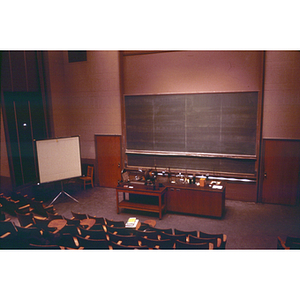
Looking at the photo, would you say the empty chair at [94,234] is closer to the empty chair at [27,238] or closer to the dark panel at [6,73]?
the empty chair at [27,238]

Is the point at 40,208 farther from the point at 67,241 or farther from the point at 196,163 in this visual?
the point at 196,163

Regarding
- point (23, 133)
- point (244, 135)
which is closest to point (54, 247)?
point (23, 133)

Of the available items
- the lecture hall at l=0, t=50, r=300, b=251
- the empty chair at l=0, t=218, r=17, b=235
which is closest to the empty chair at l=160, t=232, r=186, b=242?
the lecture hall at l=0, t=50, r=300, b=251

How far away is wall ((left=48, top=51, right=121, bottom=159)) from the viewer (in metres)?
8.55

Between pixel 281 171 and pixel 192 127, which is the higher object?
pixel 192 127

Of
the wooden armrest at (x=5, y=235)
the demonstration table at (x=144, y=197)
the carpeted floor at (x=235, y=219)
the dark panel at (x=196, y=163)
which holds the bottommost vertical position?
the carpeted floor at (x=235, y=219)

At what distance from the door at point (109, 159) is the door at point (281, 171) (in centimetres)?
481

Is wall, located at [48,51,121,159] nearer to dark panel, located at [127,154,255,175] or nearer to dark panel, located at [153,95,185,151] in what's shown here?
dark panel, located at [127,154,255,175]

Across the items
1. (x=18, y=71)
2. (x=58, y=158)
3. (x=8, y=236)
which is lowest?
(x=8, y=236)

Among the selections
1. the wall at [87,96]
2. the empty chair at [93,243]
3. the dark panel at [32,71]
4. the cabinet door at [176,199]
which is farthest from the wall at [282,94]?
the dark panel at [32,71]

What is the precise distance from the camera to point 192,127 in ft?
25.1

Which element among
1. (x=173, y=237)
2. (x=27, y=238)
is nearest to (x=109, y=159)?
(x=27, y=238)

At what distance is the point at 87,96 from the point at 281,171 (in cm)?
684

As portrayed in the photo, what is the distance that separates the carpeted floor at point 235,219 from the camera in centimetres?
531
